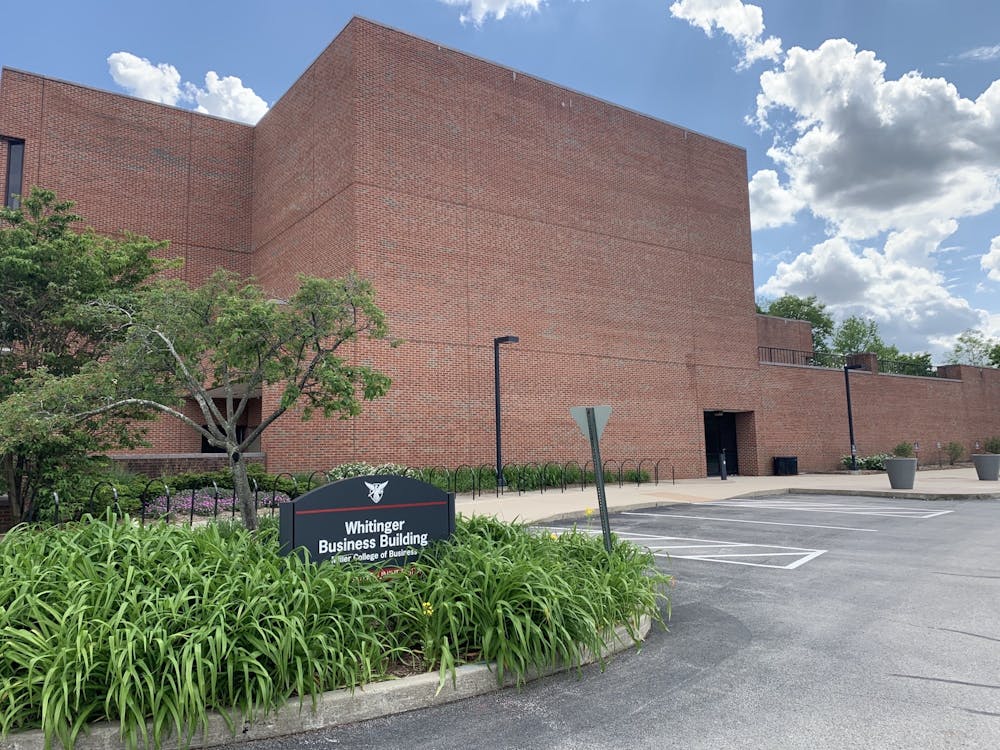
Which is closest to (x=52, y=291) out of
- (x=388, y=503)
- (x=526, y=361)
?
(x=388, y=503)

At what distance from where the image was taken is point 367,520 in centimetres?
538

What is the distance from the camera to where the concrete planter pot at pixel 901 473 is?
18.7m

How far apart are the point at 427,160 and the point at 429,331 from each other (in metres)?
5.21

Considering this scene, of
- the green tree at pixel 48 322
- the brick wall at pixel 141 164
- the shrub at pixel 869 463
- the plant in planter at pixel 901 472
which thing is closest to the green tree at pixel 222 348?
the green tree at pixel 48 322

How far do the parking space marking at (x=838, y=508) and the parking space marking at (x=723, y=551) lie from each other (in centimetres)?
538

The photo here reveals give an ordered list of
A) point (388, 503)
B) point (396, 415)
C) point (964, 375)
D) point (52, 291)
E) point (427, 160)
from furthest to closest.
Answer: point (964, 375), point (427, 160), point (396, 415), point (52, 291), point (388, 503)

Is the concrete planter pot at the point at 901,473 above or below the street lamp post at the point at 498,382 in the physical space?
below

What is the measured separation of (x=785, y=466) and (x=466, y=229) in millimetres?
16537

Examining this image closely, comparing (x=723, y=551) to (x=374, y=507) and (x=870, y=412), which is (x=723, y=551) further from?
(x=870, y=412)

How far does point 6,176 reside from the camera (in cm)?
2120

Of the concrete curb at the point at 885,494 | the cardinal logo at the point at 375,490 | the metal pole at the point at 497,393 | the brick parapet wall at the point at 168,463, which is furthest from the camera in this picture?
the metal pole at the point at 497,393

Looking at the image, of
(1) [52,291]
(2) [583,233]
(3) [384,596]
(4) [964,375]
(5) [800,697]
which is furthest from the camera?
(4) [964,375]

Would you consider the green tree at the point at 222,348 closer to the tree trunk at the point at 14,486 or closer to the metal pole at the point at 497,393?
the tree trunk at the point at 14,486

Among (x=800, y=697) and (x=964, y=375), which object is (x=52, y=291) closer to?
(x=800, y=697)
